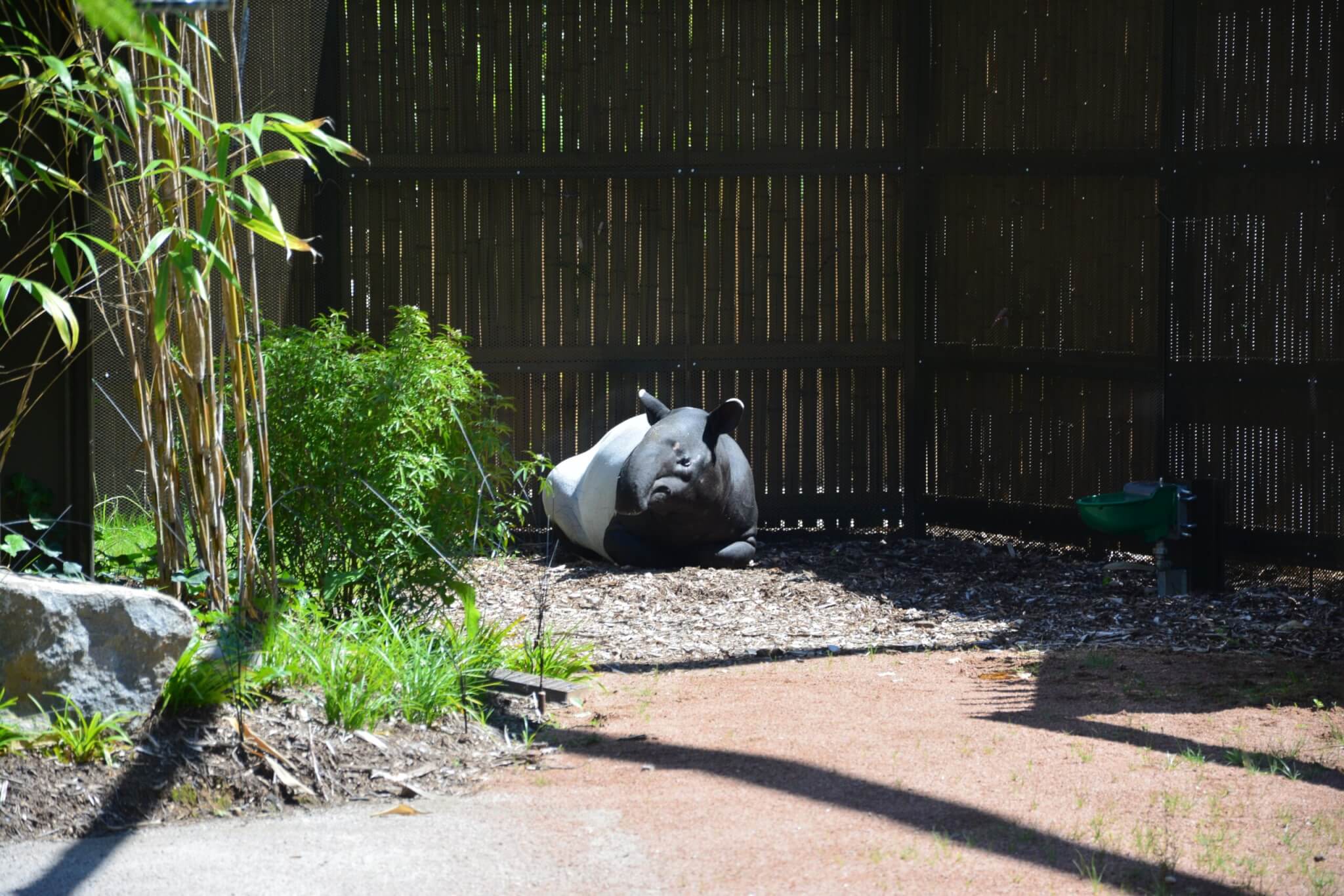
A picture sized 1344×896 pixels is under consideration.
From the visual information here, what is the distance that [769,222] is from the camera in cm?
983

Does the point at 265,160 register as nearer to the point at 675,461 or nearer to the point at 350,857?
the point at 350,857

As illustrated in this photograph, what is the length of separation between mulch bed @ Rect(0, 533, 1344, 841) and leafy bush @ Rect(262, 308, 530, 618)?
0.76m

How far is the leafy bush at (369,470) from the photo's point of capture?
223 inches

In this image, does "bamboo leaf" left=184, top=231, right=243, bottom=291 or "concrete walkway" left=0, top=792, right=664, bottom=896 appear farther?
"bamboo leaf" left=184, top=231, right=243, bottom=291

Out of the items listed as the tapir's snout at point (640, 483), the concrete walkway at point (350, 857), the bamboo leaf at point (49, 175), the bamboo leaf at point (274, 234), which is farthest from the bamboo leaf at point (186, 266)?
the tapir's snout at point (640, 483)

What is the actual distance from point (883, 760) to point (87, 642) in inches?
91.0

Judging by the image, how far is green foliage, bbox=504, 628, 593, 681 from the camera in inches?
223

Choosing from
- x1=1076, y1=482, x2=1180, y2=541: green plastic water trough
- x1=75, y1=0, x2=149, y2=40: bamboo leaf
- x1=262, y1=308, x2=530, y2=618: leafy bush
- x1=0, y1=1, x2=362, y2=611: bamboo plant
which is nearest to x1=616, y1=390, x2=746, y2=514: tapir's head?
x1=1076, y1=482, x2=1180, y2=541: green plastic water trough

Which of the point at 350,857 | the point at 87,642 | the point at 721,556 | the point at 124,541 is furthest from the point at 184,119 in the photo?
the point at 721,556

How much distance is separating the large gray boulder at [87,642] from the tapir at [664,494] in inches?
157

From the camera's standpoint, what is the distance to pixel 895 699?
5.61m

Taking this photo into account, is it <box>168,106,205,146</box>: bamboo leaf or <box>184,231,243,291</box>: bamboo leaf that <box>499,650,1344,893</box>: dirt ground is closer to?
<box>184,231,243,291</box>: bamboo leaf

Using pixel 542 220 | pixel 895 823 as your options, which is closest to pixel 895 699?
pixel 895 823

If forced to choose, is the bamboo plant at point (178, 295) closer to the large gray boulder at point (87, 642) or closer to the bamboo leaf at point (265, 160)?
the bamboo leaf at point (265, 160)
